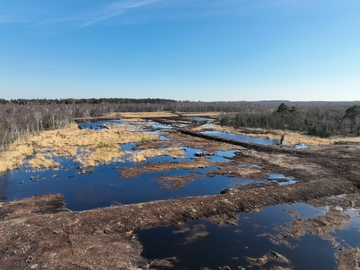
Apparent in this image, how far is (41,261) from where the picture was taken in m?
9.08

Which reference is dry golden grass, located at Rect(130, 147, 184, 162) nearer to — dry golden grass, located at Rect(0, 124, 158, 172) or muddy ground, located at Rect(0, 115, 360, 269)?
dry golden grass, located at Rect(0, 124, 158, 172)

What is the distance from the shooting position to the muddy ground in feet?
31.2

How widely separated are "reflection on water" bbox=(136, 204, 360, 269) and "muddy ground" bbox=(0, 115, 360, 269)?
0.38 metres

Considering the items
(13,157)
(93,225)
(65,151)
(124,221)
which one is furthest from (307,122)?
(13,157)

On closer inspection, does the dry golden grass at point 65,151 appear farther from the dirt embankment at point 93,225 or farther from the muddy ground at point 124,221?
the dirt embankment at point 93,225

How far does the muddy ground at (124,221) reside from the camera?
950cm

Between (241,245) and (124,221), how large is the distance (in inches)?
233

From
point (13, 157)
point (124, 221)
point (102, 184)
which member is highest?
point (13, 157)

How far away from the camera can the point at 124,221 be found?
12398mm

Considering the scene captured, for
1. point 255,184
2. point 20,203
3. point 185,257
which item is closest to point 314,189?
point 255,184

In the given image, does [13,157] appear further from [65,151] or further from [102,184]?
[102,184]

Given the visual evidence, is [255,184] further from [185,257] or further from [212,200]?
[185,257]

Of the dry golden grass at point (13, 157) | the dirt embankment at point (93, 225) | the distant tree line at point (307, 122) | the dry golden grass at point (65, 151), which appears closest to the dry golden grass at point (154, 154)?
the dry golden grass at point (65, 151)

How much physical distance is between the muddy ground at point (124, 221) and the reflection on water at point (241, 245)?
384mm
